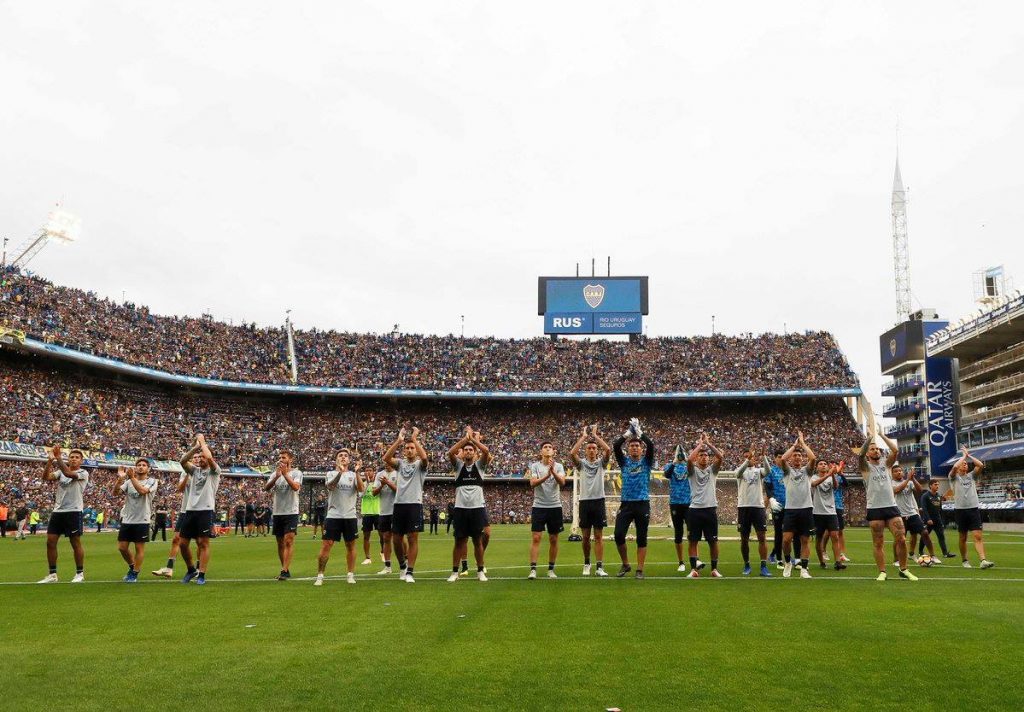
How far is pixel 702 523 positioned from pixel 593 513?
2.03 meters

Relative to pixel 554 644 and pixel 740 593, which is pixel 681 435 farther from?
pixel 554 644

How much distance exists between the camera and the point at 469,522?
12.9 metres

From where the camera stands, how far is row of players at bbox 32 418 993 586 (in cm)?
1292

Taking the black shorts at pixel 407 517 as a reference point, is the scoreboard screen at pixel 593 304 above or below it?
above

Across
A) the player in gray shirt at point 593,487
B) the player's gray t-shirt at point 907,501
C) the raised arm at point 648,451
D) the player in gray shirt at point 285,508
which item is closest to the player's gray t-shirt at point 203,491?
the player in gray shirt at point 285,508

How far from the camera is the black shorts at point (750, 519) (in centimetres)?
1438

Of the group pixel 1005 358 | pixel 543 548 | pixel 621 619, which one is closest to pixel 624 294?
pixel 1005 358

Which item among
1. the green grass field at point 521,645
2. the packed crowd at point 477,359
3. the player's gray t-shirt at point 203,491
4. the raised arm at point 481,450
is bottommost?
the green grass field at point 521,645

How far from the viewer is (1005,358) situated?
50.8 meters

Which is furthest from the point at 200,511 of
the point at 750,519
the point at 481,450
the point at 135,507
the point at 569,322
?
the point at 569,322

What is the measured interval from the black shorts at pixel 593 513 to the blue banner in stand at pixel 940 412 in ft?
170

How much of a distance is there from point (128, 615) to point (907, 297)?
341 feet

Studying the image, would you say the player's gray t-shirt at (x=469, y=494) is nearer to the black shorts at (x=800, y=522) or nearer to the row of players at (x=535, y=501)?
the row of players at (x=535, y=501)

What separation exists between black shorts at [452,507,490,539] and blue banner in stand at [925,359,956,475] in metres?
53.5
